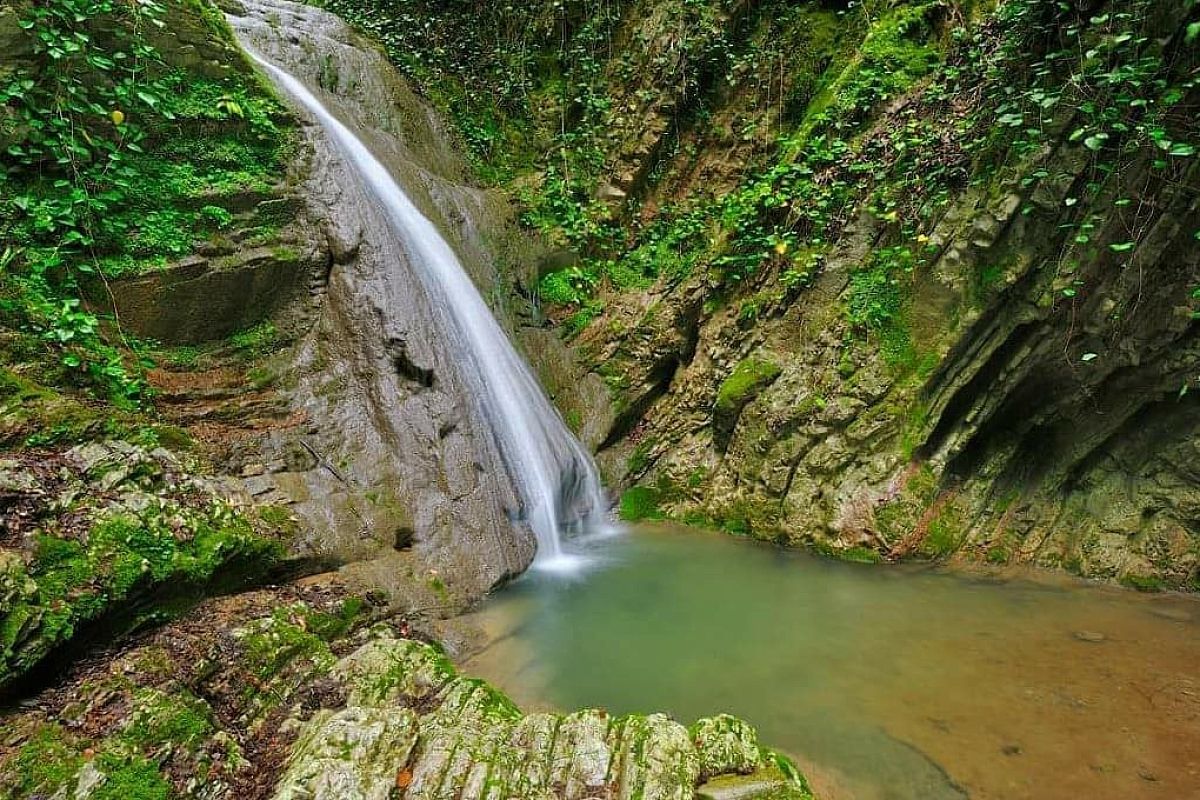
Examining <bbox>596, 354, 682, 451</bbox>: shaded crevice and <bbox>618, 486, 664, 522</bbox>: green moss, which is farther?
<bbox>596, 354, 682, 451</bbox>: shaded crevice

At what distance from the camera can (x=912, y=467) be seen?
18.9 ft

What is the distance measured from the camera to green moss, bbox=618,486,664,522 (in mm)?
7512

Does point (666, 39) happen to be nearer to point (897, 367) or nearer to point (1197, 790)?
point (897, 367)

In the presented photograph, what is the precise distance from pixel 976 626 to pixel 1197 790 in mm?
1693

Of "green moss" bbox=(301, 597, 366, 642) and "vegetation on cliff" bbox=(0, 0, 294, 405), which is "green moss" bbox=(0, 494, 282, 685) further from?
"vegetation on cliff" bbox=(0, 0, 294, 405)

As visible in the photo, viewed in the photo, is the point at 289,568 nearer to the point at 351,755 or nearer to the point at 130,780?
the point at 130,780

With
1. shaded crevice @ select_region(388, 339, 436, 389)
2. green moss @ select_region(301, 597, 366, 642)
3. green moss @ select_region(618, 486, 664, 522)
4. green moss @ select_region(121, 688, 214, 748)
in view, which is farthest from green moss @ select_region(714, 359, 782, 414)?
green moss @ select_region(121, 688, 214, 748)

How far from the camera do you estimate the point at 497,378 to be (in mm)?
6832

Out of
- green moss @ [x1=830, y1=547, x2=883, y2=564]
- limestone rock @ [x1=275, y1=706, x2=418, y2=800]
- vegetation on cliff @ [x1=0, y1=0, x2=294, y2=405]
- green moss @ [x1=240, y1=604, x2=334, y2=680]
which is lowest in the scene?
green moss @ [x1=830, y1=547, x2=883, y2=564]

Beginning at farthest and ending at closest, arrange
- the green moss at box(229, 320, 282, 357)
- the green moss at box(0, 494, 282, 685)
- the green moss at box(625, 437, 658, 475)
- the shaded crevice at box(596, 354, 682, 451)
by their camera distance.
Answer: the shaded crevice at box(596, 354, 682, 451)
the green moss at box(625, 437, 658, 475)
the green moss at box(229, 320, 282, 357)
the green moss at box(0, 494, 282, 685)

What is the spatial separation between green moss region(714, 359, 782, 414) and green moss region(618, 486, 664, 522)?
1.46 metres

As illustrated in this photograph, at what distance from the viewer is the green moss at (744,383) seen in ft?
22.1

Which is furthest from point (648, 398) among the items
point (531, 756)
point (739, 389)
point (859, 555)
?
point (531, 756)

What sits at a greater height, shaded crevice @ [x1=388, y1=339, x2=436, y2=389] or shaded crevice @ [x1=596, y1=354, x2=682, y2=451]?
shaded crevice @ [x1=388, y1=339, x2=436, y2=389]
